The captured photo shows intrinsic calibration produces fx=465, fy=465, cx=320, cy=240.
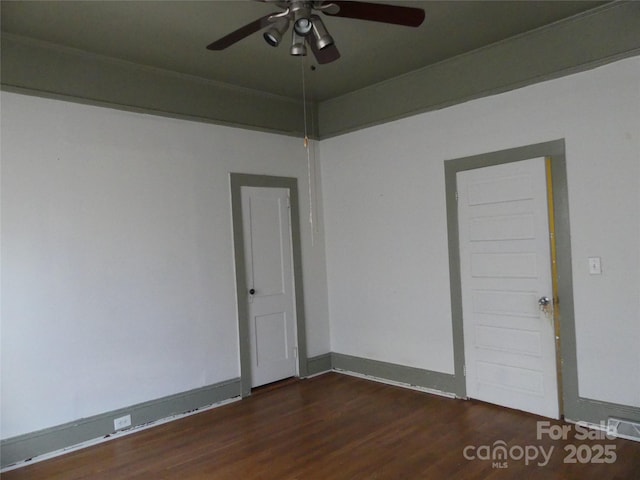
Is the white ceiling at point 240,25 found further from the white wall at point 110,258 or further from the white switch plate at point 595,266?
the white switch plate at point 595,266

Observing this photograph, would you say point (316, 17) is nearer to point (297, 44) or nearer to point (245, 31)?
point (297, 44)

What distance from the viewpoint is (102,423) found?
12.0ft

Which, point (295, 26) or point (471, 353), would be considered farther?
point (471, 353)

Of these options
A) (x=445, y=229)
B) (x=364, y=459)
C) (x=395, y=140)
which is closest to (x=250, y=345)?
(x=364, y=459)

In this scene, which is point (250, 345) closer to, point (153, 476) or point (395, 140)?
point (153, 476)

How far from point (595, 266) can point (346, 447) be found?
2229 mm

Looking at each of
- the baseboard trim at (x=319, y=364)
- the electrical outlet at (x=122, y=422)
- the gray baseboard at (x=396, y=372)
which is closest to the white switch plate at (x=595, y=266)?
the gray baseboard at (x=396, y=372)

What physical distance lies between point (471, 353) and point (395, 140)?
7.06ft

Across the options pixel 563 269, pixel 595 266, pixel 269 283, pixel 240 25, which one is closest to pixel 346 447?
pixel 269 283

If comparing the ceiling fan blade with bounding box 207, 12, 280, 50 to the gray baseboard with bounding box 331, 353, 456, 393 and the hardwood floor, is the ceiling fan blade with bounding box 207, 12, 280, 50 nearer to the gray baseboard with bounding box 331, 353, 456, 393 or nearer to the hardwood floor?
the hardwood floor

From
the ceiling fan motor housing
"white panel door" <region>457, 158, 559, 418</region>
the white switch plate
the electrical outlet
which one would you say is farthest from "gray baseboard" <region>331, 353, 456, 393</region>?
the ceiling fan motor housing

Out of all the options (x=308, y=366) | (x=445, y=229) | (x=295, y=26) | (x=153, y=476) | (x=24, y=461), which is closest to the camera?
(x=295, y=26)

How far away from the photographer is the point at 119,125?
12.7ft

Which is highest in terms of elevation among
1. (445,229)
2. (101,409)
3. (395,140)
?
(395,140)
